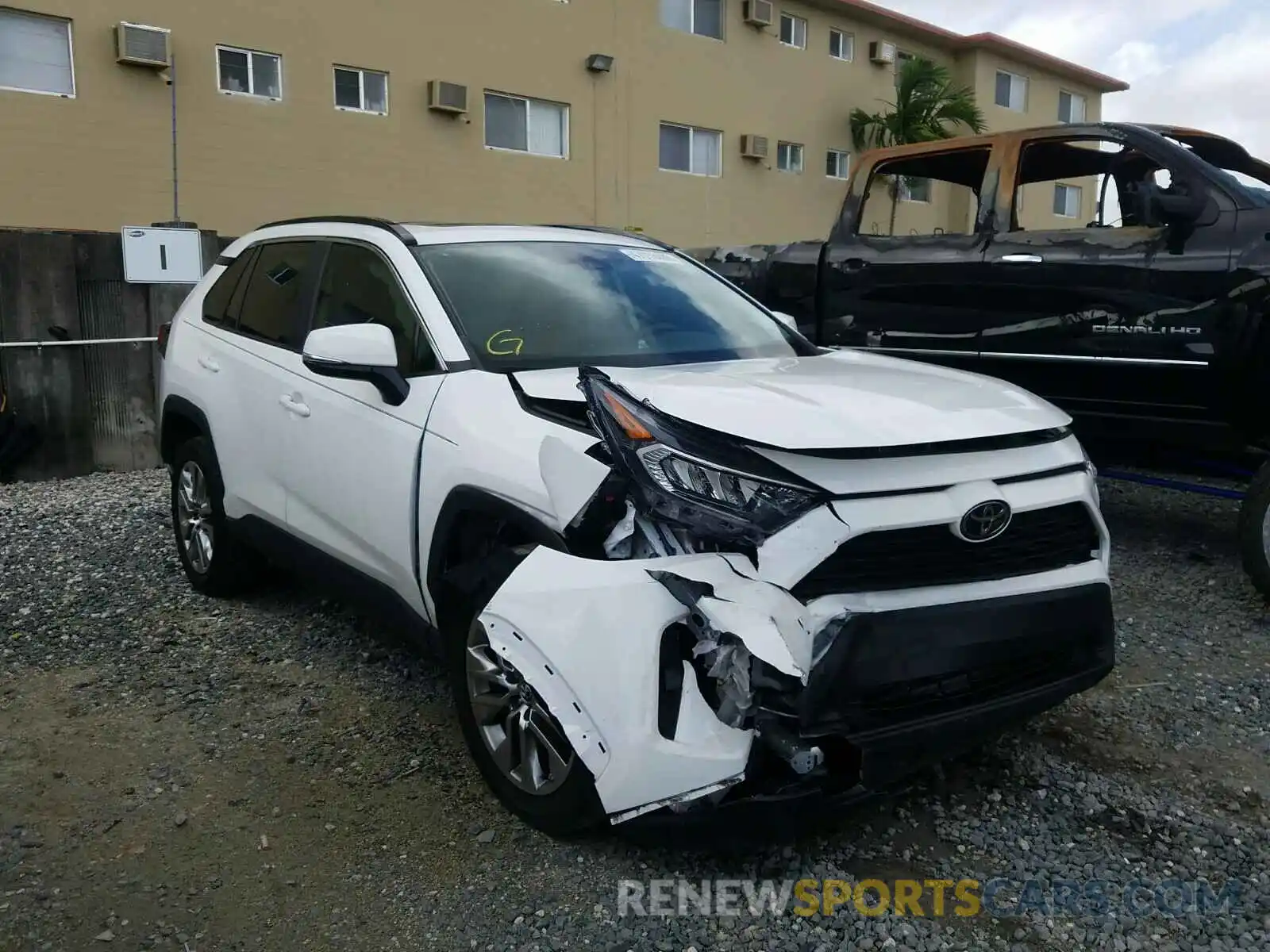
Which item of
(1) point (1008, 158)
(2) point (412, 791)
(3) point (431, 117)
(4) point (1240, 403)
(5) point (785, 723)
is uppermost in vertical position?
(3) point (431, 117)

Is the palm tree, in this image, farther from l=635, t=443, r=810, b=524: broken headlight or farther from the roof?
l=635, t=443, r=810, b=524: broken headlight

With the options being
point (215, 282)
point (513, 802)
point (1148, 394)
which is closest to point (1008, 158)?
point (1148, 394)

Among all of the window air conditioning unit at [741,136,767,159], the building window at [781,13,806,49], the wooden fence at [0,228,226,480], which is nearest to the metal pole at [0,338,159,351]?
the wooden fence at [0,228,226,480]

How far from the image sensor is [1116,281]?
195 inches

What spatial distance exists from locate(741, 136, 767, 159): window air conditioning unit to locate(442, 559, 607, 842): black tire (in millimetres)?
17021

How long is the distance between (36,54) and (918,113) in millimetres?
15111

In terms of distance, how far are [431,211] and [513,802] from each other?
13.1 m

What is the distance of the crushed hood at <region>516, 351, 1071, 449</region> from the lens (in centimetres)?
246

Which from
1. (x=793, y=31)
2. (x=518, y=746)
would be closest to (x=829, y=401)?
(x=518, y=746)

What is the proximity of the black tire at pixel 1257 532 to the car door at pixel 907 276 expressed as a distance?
1529 millimetres

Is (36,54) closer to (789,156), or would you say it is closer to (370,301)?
(370,301)

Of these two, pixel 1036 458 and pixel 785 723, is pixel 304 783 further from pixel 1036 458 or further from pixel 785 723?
pixel 1036 458

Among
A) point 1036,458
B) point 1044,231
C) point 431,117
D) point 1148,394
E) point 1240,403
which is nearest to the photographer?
point 1036,458

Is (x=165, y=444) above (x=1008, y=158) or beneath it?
beneath
